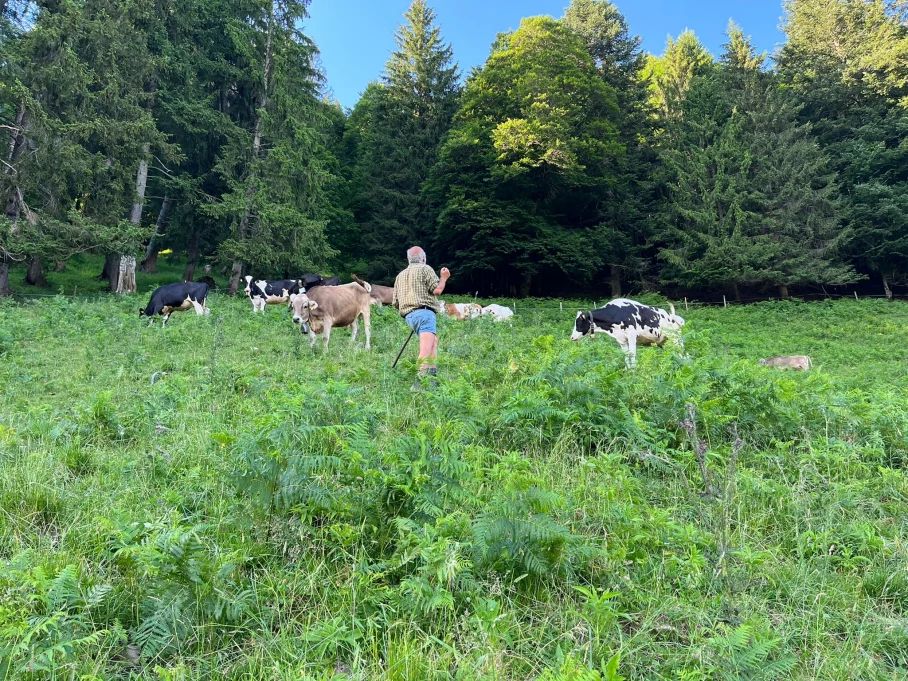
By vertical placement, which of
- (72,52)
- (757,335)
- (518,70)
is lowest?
(757,335)

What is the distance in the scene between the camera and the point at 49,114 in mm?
19359

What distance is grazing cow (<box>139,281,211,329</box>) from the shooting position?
1493 centimetres

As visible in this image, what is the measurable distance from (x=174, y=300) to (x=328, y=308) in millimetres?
7105

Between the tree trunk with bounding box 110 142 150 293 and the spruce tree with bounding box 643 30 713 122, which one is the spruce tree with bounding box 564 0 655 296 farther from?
the tree trunk with bounding box 110 142 150 293

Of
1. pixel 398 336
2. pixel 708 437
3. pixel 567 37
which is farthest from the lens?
pixel 567 37

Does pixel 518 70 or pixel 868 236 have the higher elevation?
pixel 518 70

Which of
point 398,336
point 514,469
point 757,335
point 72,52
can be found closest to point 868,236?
point 757,335

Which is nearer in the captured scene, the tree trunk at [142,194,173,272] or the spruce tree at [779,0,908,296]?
the tree trunk at [142,194,173,272]

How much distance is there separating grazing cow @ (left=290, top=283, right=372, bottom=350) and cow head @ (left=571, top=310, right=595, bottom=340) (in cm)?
436

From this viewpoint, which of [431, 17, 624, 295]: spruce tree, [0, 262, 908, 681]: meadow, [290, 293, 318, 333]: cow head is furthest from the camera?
[431, 17, 624, 295]: spruce tree

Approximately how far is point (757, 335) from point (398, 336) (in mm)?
12446

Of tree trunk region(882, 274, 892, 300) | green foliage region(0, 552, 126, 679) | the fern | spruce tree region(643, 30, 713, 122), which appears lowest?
green foliage region(0, 552, 126, 679)

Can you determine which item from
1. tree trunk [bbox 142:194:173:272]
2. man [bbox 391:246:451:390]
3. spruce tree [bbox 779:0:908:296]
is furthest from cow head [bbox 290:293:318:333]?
spruce tree [bbox 779:0:908:296]

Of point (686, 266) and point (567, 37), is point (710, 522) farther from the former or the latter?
point (567, 37)
